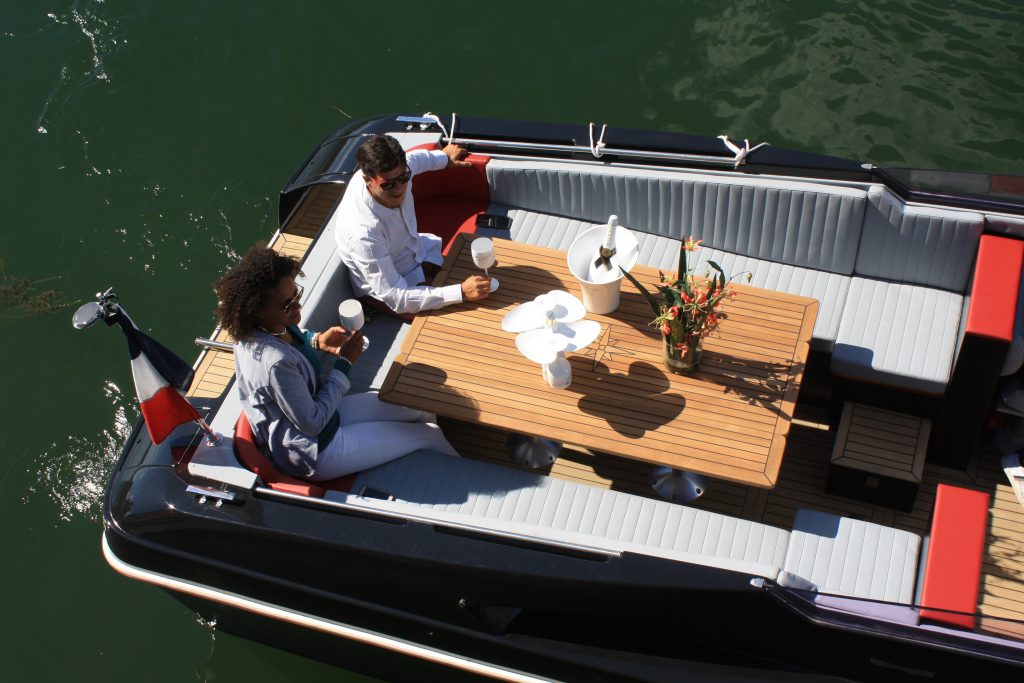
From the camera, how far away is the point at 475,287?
3.96m

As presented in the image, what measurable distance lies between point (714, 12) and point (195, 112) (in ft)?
12.1

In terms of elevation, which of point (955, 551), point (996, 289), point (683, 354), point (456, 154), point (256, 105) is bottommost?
point (955, 551)

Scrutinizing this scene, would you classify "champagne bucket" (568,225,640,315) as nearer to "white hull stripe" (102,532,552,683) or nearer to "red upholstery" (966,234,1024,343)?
"red upholstery" (966,234,1024,343)

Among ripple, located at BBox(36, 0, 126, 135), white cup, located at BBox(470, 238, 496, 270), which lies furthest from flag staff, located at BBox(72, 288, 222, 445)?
ripple, located at BBox(36, 0, 126, 135)

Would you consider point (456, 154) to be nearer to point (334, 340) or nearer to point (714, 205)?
point (714, 205)

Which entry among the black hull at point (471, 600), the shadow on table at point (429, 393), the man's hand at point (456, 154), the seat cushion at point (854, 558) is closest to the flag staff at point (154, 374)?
the black hull at point (471, 600)

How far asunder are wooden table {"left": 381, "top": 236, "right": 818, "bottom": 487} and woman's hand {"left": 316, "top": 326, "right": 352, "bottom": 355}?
0.22 meters

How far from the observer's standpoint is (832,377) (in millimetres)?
4215

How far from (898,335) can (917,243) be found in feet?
1.34

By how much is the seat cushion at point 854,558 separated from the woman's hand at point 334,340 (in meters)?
1.84

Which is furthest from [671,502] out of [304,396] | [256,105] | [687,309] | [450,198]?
[256,105]

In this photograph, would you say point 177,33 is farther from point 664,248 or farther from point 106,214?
point 664,248

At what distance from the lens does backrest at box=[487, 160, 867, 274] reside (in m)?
4.31

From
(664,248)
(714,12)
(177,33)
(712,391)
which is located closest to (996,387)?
(712,391)
